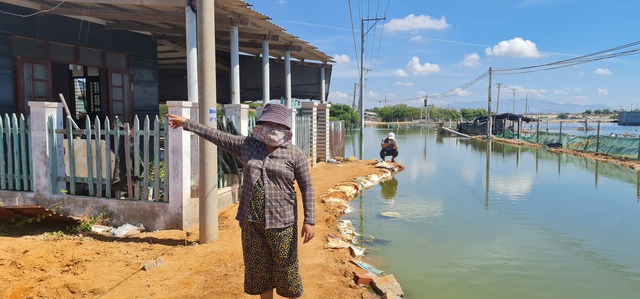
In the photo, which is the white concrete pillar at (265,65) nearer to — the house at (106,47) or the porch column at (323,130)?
the house at (106,47)

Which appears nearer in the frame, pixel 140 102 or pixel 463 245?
pixel 463 245

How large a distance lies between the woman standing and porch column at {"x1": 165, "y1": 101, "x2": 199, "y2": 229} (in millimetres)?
2686

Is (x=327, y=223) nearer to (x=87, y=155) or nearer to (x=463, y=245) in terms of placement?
(x=463, y=245)

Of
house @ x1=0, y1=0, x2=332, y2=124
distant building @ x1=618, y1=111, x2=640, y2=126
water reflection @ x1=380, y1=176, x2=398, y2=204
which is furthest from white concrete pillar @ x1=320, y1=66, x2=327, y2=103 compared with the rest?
distant building @ x1=618, y1=111, x2=640, y2=126

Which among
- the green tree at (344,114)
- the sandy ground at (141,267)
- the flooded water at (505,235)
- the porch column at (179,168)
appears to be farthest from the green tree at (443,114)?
the sandy ground at (141,267)

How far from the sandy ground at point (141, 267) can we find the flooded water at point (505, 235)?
1.09 metres

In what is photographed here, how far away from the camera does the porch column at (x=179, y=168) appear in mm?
5574

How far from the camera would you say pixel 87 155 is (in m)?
6.03

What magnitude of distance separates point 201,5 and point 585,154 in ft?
78.9

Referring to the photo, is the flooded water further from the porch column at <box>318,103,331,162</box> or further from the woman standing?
the porch column at <box>318,103,331,162</box>

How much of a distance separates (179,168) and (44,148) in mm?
2106

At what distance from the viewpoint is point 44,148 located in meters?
5.97

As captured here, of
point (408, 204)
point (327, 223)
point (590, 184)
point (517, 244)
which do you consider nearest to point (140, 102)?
point (327, 223)

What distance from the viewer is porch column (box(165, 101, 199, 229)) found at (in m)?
5.57
